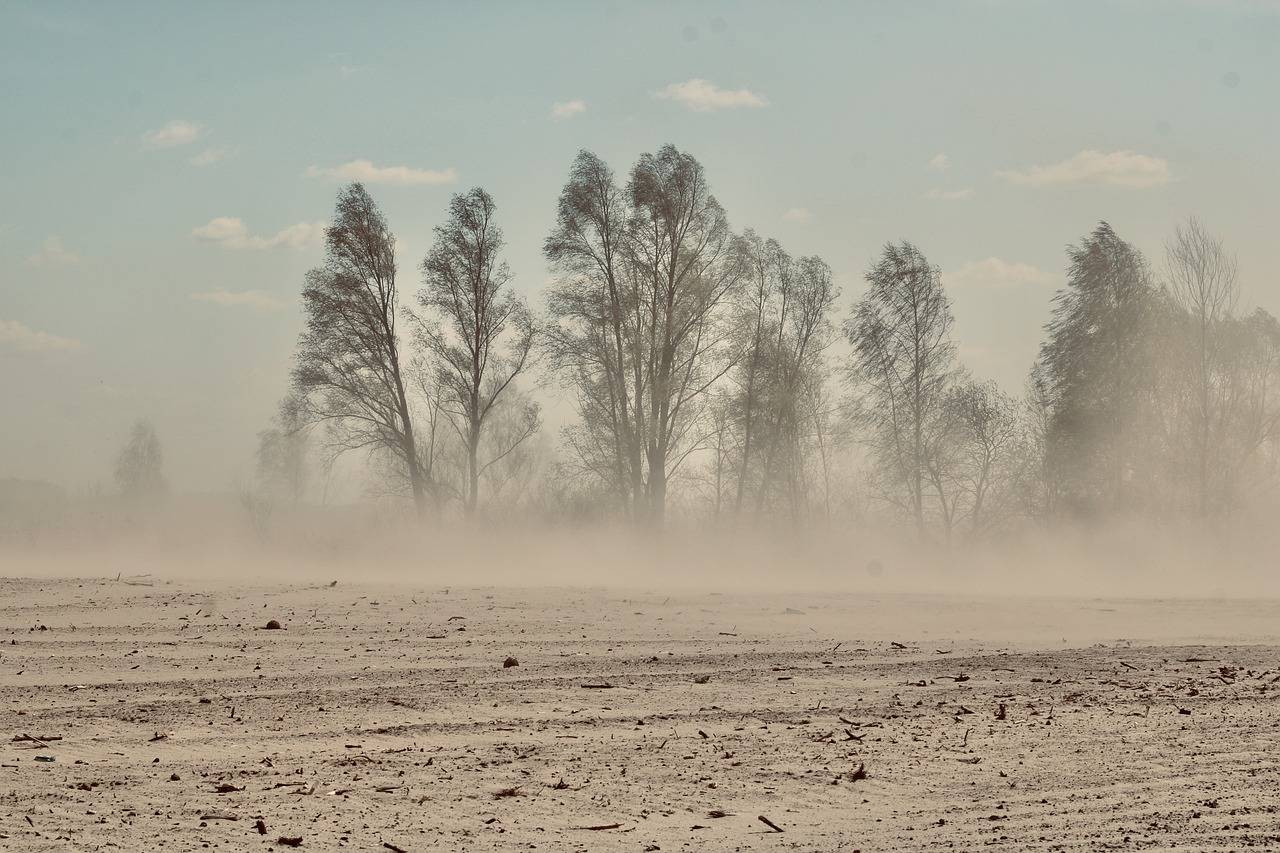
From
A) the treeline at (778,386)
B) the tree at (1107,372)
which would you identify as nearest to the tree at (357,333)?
the treeline at (778,386)

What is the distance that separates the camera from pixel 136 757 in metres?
6.88

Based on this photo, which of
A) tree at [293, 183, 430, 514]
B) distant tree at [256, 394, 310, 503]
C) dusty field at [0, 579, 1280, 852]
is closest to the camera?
dusty field at [0, 579, 1280, 852]

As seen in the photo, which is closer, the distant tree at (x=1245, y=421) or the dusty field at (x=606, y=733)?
the dusty field at (x=606, y=733)

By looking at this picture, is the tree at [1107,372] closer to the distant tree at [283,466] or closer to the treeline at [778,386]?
the treeline at [778,386]

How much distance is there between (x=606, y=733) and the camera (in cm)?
775

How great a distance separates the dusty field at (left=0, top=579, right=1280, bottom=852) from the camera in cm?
575

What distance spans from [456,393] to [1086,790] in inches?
950

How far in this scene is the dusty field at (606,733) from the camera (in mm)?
5746

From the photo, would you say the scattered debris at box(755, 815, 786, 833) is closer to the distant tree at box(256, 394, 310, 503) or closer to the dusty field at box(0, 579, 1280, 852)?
the dusty field at box(0, 579, 1280, 852)

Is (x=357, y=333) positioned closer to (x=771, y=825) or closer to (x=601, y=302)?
(x=601, y=302)

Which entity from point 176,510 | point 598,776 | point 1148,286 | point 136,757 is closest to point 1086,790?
point 598,776

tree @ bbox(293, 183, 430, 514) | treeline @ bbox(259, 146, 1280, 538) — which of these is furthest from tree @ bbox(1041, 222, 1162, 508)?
tree @ bbox(293, 183, 430, 514)

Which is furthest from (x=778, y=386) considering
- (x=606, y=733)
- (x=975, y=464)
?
(x=606, y=733)

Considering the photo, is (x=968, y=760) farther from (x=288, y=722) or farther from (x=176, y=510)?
(x=176, y=510)
